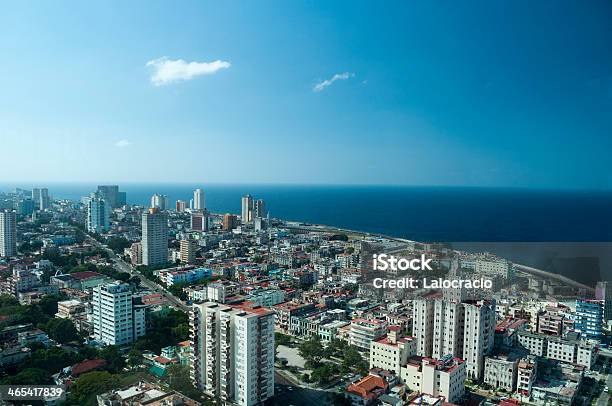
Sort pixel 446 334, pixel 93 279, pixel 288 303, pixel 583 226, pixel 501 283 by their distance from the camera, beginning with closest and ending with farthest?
pixel 446 334
pixel 288 303
pixel 501 283
pixel 93 279
pixel 583 226

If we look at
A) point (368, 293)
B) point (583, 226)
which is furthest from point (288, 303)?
point (583, 226)

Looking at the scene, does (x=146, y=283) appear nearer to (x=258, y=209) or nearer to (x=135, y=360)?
(x=135, y=360)

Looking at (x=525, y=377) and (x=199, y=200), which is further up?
(x=199, y=200)

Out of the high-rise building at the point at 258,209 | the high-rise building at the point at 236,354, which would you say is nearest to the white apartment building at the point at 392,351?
the high-rise building at the point at 236,354

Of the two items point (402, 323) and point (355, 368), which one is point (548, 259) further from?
point (355, 368)

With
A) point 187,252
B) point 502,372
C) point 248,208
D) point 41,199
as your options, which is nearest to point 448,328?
point 502,372

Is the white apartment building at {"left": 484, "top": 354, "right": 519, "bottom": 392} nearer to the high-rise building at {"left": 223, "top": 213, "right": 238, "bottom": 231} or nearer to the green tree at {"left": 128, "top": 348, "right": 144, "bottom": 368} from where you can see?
the green tree at {"left": 128, "top": 348, "right": 144, "bottom": 368}

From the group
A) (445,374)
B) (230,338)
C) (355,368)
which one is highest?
(230,338)

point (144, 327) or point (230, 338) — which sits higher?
point (230, 338)
